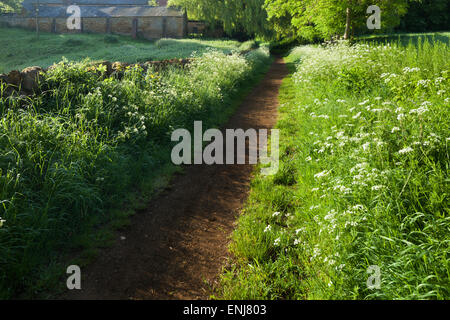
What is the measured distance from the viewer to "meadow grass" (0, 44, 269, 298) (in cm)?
306

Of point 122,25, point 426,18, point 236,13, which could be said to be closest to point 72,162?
point 236,13

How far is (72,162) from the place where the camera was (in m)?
4.00

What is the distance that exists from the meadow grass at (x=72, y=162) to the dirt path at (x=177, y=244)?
0.29m

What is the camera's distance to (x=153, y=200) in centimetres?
464

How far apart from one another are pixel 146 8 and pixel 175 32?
8.32 metres

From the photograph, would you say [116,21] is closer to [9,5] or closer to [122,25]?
[122,25]

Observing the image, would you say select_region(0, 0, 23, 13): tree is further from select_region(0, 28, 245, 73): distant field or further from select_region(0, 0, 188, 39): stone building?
select_region(0, 28, 245, 73): distant field

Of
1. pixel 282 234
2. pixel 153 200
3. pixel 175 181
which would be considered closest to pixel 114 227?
pixel 153 200

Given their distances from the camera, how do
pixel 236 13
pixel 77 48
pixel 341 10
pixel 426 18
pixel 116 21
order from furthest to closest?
pixel 116 21 → pixel 426 18 → pixel 236 13 → pixel 77 48 → pixel 341 10

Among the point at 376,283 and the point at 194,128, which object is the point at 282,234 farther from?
the point at 194,128

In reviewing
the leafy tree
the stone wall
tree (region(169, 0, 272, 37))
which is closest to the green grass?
the leafy tree

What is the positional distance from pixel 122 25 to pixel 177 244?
54467 mm

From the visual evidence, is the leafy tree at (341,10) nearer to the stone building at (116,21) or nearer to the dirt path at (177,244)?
the dirt path at (177,244)

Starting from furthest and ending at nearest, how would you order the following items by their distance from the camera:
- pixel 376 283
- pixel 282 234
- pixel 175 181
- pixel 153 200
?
pixel 175 181, pixel 153 200, pixel 282 234, pixel 376 283
